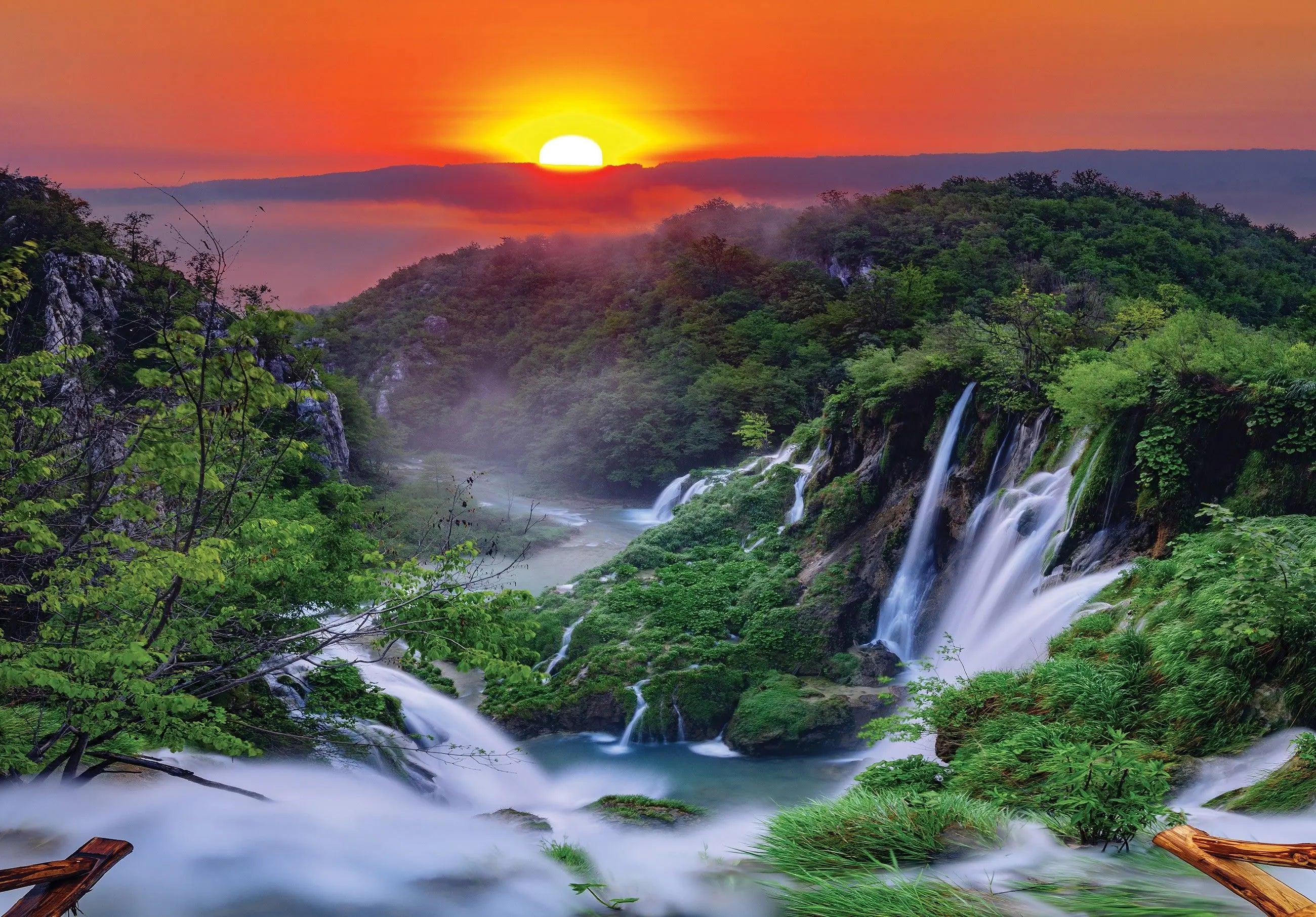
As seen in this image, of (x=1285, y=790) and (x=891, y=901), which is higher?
(x=1285, y=790)

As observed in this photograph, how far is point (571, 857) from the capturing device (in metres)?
7.16

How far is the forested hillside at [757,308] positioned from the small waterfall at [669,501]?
5.06 m

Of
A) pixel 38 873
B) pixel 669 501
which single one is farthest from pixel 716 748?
pixel 669 501

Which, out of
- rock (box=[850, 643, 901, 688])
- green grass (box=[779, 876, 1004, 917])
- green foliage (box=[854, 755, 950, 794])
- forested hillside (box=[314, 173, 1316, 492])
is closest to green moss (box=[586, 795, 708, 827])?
green foliage (box=[854, 755, 950, 794])

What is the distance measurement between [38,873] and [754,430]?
35.2 m

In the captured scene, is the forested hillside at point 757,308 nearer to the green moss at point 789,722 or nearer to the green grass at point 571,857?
the green moss at point 789,722

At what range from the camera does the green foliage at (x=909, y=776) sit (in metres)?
8.10

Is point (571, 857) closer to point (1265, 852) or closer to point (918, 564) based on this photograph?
point (1265, 852)

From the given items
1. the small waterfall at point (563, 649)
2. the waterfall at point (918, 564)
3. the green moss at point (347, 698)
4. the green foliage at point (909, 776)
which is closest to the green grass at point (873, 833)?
the green foliage at point (909, 776)

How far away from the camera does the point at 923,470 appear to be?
66.3 ft

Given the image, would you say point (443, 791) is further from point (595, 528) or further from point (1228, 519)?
point (595, 528)

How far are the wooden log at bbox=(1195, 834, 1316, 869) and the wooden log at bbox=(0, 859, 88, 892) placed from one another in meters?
4.34

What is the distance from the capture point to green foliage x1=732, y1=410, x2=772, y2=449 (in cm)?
3781

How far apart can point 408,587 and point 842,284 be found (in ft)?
161
